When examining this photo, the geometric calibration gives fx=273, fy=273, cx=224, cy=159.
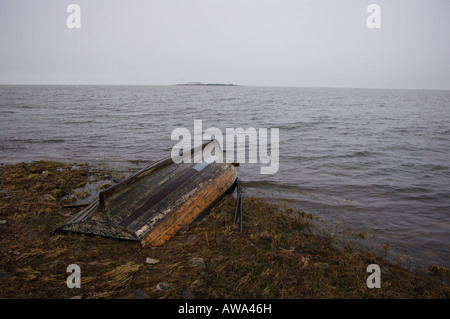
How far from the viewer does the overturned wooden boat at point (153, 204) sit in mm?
5270

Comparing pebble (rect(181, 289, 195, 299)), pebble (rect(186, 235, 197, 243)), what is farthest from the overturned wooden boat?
pebble (rect(181, 289, 195, 299))

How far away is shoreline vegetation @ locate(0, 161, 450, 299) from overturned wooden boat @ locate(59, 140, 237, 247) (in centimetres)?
21

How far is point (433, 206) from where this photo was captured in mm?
8359

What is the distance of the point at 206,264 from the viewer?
466 cm

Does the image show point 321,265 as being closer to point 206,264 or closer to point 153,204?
point 206,264

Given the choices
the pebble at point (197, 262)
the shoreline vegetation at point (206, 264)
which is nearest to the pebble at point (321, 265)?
the shoreline vegetation at point (206, 264)

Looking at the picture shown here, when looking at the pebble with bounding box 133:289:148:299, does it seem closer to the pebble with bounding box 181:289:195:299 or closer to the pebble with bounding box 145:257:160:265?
the pebble with bounding box 181:289:195:299

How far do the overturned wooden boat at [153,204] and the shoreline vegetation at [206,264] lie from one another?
214mm

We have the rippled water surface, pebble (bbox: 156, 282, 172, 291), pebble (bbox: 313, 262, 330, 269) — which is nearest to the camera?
pebble (bbox: 156, 282, 172, 291)

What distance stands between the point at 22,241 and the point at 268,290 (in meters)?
Result: 4.74

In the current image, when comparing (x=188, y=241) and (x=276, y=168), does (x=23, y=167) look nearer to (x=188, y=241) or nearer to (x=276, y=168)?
(x=188, y=241)

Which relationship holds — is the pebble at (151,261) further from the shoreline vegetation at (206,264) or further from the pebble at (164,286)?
the pebble at (164,286)

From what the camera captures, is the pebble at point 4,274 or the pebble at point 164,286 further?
the pebble at point 4,274

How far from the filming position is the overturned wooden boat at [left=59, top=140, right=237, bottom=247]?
5.27 metres
